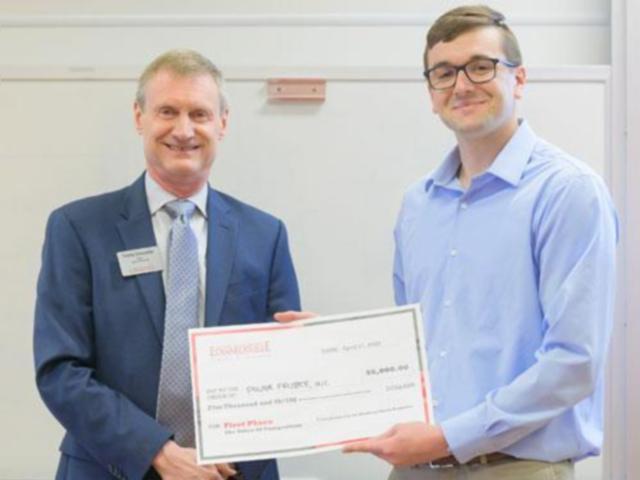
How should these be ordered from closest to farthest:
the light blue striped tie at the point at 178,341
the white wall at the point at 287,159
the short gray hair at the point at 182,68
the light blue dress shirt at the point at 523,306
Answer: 1. the light blue dress shirt at the point at 523,306
2. the light blue striped tie at the point at 178,341
3. the short gray hair at the point at 182,68
4. the white wall at the point at 287,159

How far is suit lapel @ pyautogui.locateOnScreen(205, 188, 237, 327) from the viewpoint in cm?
186

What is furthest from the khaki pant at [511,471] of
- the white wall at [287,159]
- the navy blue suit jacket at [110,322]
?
the white wall at [287,159]

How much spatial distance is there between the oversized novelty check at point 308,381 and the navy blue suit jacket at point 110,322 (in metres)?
0.15

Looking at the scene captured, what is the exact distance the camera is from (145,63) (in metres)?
2.78

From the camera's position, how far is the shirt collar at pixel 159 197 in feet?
6.38

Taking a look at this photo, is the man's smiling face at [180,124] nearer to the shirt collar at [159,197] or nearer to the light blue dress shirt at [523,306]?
the shirt collar at [159,197]

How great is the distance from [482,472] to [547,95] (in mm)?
1490

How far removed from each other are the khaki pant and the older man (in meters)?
0.46

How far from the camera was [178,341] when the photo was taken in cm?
180

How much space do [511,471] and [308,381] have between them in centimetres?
46
